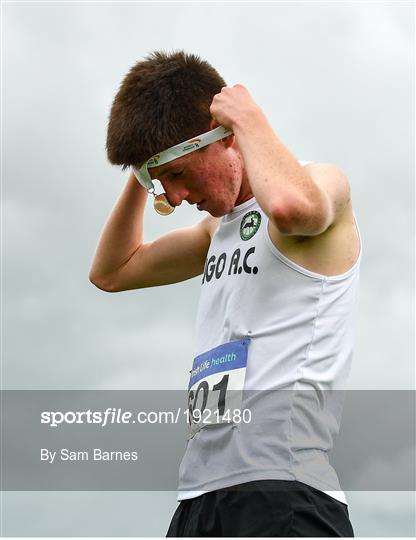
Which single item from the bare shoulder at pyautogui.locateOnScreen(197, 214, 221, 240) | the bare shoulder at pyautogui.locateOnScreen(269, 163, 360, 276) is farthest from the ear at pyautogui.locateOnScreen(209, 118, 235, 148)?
the bare shoulder at pyautogui.locateOnScreen(197, 214, 221, 240)

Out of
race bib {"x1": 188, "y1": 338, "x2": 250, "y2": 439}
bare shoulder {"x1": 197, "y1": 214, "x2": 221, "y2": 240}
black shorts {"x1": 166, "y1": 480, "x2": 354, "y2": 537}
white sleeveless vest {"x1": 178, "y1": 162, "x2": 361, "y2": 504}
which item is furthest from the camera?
bare shoulder {"x1": 197, "y1": 214, "x2": 221, "y2": 240}

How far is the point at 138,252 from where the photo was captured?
5.89m

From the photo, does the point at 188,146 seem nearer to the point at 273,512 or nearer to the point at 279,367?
the point at 279,367

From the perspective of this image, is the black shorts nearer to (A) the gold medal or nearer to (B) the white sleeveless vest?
(B) the white sleeveless vest

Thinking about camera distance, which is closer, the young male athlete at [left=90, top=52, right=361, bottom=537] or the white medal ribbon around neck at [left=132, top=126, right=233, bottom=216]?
the young male athlete at [left=90, top=52, right=361, bottom=537]

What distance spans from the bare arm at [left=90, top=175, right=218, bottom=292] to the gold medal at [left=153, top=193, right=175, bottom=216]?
362 millimetres

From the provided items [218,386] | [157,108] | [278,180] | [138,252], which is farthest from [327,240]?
[138,252]

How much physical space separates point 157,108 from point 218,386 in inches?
63.7

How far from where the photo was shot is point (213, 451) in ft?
14.0

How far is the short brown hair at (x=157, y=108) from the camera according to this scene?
15.5 feet

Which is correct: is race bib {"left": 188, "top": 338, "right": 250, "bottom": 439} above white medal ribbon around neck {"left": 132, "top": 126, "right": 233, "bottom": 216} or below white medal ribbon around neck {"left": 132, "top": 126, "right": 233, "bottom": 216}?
below

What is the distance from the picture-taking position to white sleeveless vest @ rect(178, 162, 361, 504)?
4.09 m

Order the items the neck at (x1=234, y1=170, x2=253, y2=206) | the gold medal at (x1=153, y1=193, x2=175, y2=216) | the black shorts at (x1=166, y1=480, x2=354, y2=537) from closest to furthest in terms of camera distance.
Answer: the black shorts at (x1=166, y1=480, x2=354, y2=537) < the neck at (x1=234, y1=170, x2=253, y2=206) < the gold medal at (x1=153, y1=193, x2=175, y2=216)

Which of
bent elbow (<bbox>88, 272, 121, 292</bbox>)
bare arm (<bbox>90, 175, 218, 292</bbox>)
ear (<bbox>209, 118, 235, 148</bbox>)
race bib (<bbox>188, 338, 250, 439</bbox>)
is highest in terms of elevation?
ear (<bbox>209, 118, 235, 148</bbox>)
